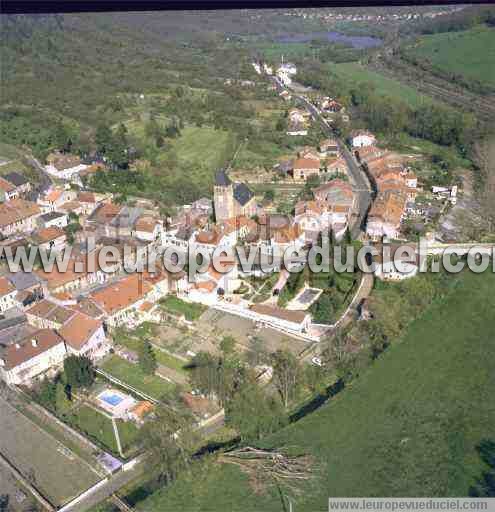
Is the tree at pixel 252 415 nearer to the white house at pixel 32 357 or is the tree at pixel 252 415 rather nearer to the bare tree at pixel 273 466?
the bare tree at pixel 273 466

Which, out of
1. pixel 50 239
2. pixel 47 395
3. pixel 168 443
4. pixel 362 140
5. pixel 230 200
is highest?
pixel 362 140

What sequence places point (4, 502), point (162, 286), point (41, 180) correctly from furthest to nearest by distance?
point (41, 180) < point (162, 286) < point (4, 502)

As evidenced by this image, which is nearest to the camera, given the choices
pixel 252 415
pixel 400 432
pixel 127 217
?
pixel 400 432

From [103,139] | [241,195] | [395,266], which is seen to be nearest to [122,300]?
[241,195]

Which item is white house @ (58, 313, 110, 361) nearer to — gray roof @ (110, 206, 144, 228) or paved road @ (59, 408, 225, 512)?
paved road @ (59, 408, 225, 512)

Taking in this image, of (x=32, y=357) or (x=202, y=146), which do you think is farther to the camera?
(x=202, y=146)

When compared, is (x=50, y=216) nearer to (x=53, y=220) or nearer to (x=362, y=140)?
(x=53, y=220)

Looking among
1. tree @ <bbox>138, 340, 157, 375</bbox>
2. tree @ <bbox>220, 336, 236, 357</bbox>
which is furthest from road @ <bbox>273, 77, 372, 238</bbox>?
tree @ <bbox>138, 340, 157, 375</bbox>
